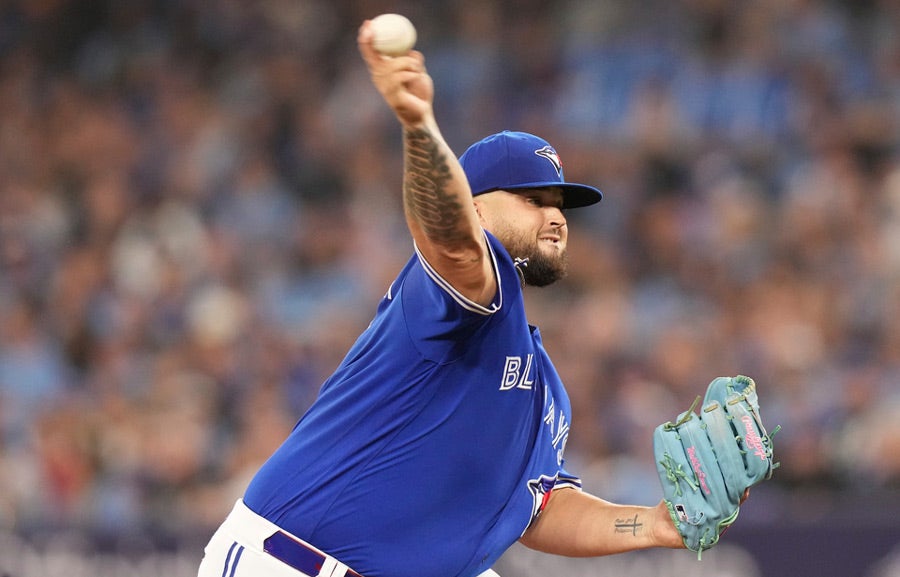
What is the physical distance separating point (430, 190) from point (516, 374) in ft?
2.45

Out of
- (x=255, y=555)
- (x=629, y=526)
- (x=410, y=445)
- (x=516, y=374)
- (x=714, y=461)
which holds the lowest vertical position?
(x=629, y=526)

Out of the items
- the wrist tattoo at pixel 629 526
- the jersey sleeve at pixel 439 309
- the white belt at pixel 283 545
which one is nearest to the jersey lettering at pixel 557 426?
the wrist tattoo at pixel 629 526

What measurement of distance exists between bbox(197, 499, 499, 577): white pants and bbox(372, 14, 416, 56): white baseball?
1356 millimetres

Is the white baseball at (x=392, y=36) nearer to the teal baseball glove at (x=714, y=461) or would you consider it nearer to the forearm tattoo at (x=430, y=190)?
the forearm tattoo at (x=430, y=190)

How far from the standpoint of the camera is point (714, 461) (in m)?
3.74

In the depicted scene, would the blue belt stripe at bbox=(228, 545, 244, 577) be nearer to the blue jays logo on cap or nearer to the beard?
the beard

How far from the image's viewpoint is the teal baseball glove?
12.3 ft

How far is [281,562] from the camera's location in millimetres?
3596

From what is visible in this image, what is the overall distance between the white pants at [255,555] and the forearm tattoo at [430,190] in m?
0.95

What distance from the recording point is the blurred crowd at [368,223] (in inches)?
320

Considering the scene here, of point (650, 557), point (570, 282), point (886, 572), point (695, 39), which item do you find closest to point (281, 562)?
point (650, 557)

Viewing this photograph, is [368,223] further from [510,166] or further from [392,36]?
[392,36]

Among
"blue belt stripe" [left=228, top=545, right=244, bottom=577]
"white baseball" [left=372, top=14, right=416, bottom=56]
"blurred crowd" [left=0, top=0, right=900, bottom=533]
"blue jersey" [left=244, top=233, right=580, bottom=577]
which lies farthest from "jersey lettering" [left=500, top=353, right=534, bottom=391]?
"blurred crowd" [left=0, top=0, right=900, bottom=533]

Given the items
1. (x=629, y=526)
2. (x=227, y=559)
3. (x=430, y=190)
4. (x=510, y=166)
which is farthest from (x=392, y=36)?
(x=629, y=526)
